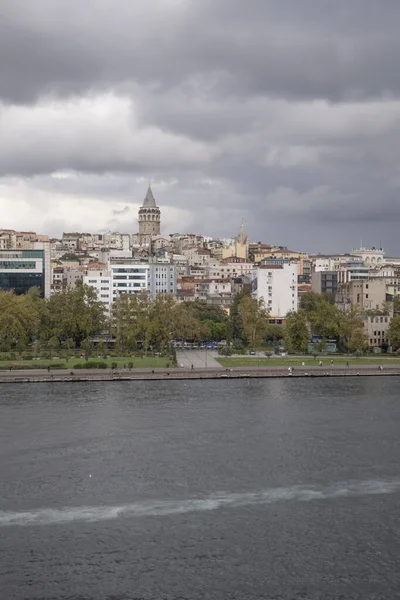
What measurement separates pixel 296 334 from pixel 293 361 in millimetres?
5891

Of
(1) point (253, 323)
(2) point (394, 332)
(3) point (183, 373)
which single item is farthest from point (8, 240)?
(3) point (183, 373)

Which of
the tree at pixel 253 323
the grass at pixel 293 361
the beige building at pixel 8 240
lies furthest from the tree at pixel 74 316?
the beige building at pixel 8 240

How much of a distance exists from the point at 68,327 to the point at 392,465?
4132cm

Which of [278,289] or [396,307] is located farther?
[278,289]

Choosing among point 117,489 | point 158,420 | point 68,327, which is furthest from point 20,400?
point 68,327

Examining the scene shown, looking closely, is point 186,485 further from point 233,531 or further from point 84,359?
point 84,359

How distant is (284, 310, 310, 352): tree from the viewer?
61.6m

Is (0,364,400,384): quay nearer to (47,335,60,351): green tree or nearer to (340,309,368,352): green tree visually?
(340,309,368,352): green tree

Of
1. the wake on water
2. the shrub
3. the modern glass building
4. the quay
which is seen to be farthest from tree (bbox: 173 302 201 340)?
the wake on water

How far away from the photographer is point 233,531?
20312mm

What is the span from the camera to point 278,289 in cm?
8412

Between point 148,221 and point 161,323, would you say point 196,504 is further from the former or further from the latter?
point 148,221

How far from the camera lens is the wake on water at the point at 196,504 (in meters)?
21.1

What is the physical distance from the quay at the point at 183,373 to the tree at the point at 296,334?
31.6 feet
